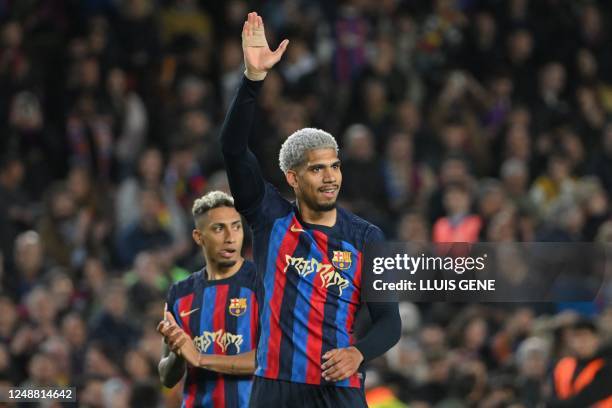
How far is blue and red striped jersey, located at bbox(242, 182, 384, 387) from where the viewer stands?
6188mm

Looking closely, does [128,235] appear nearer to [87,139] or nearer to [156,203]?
Result: [156,203]

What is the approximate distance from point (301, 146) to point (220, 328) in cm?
124

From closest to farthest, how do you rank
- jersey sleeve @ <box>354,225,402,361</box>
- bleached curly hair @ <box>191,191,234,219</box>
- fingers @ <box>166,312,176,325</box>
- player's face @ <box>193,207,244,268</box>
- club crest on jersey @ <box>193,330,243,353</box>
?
jersey sleeve @ <box>354,225,402,361</box> < fingers @ <box>166,312,176,325</box> < club crest on jersey @ <box>193,330,243,353</box> < player's face @ <box>193,207,244,268</box> < bleached curly hair @ <box>191,191,234,219</box>

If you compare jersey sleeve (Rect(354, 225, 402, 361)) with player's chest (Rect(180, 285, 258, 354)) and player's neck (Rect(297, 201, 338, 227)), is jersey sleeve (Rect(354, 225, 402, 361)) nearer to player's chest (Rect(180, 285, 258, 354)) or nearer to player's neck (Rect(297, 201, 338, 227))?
player's neck (Rect(297, 201, 338, 227))

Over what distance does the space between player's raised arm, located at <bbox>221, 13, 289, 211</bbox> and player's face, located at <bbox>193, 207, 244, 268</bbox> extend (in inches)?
39.7

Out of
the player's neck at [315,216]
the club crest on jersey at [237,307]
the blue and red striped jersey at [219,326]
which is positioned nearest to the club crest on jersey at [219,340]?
the blue and red striped jersey at [219,326]

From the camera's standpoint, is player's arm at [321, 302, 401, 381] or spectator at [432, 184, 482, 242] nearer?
player's arm at [321, 302, 401, 381]

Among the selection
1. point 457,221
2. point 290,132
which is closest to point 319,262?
point 457,221

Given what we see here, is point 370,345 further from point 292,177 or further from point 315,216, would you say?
point 292,177

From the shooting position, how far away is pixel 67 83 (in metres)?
14.2

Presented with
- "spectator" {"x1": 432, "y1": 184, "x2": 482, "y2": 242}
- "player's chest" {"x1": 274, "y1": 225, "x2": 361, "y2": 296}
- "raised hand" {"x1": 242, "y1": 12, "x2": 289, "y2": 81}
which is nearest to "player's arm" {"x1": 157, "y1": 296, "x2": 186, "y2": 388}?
"player's chest" {"x1": 274, "y1": 225, "x2": 361, "y2": 296}

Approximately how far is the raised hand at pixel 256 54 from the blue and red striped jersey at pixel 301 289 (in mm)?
594

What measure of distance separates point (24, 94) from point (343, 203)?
11.4ft


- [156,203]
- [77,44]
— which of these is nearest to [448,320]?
[156,203]
